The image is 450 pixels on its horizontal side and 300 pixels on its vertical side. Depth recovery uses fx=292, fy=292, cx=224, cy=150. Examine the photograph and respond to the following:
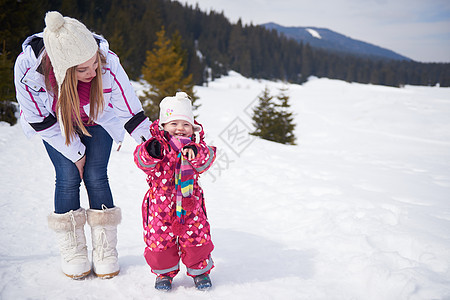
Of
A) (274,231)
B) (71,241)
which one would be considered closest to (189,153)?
(71,241)

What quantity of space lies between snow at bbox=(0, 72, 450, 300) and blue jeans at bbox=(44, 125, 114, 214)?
0.54m

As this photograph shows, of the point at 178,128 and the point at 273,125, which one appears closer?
the point at 178,128

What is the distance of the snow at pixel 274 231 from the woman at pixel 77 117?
305 millimetres

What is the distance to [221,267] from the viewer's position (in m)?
2.33

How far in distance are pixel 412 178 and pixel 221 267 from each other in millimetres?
4939

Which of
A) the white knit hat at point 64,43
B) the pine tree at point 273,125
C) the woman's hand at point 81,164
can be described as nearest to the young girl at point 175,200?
the woman's hand at point 81,164

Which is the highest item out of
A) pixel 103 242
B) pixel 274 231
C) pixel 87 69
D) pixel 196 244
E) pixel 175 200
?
pixel 87 69

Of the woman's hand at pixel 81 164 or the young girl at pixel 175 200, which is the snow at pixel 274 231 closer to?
the young girl at pixel 175 200

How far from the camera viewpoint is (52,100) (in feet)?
5.90

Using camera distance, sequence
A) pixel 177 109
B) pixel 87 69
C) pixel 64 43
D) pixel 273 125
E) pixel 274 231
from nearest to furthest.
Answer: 1. pixel 64 43
2. pixel 87 69
3. pixel 177 109
4. pixel 274 231
5. pixel 273 125

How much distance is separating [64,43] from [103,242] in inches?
52.3

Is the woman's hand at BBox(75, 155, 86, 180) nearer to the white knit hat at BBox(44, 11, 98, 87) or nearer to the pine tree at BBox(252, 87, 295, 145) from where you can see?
the white knit hat at BBox(44, 11, 98, 87)

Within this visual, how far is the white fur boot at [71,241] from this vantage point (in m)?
1.99

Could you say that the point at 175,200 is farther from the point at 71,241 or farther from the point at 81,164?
the point at 71,241
